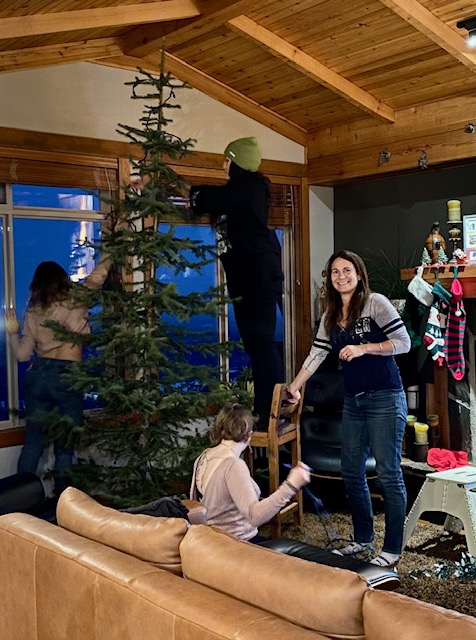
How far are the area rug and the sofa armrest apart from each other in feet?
4.27

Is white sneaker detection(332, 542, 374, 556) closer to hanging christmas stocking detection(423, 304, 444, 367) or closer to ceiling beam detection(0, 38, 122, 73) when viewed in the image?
hanging christmas stocking detection(423, 304, 444, 367)

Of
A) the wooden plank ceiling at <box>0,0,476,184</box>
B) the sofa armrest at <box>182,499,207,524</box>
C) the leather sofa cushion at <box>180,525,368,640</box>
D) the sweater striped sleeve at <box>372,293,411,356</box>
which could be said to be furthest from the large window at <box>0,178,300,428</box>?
the leather sofa cushion at <box>180,525,368,640</box>

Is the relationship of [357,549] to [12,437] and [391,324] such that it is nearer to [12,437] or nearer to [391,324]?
[391,324]

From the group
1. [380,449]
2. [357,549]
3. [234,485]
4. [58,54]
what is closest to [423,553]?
[357,549]

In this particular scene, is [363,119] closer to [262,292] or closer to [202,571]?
[262,292]

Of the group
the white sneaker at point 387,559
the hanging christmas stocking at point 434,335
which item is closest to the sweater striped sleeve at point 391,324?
the white sneaker at point 387,559

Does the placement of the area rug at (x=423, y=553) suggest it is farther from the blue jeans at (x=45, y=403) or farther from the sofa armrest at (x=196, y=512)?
the blue jeans at (x=45, y=403)

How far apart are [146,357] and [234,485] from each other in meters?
1.29

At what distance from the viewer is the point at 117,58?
5398mm

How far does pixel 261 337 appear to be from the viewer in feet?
17.2

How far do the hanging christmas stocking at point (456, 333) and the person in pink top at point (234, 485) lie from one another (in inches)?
99.9

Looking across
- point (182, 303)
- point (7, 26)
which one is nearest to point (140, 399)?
point (182, 303)

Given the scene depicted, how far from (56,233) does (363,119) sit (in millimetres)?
2352

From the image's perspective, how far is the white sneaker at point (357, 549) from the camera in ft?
14.4
